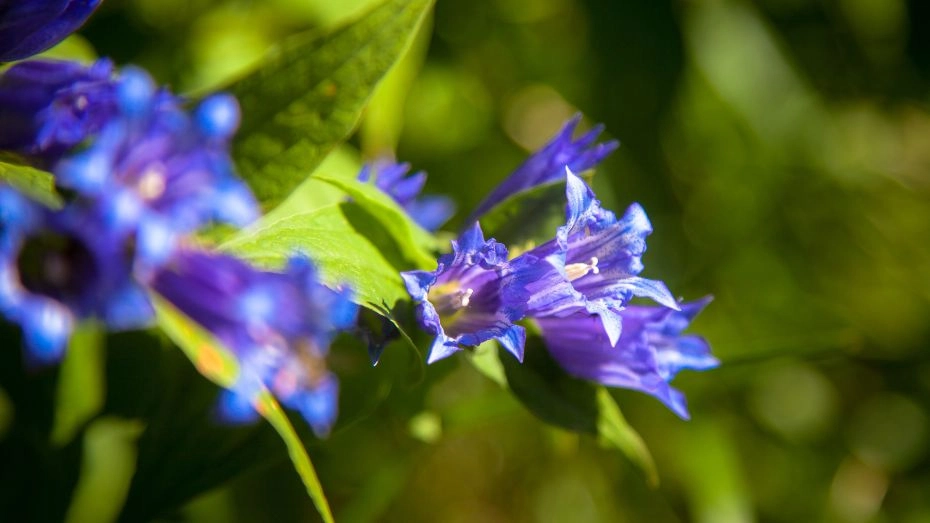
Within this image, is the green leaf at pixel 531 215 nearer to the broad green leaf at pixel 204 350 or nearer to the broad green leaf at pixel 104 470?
the broad green leaf at pixel 204 350

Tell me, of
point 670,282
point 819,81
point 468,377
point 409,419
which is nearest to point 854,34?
point 819,81

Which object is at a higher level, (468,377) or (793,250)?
(793,250)

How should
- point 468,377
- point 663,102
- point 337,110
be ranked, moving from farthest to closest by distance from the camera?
point 468,377 → point 663,102 → point 337,110

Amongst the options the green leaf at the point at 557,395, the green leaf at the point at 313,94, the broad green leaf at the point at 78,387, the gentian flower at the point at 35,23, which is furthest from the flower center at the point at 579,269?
the broad green leaf at the point at 78,387

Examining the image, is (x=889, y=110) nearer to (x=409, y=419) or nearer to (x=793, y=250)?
(x=793, y=250)

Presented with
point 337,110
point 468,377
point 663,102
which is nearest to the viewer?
point 337,110

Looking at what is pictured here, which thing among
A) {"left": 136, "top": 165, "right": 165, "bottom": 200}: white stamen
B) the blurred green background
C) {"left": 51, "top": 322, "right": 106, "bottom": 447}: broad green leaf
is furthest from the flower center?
the blurred green background

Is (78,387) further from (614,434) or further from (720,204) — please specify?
(720,204)
